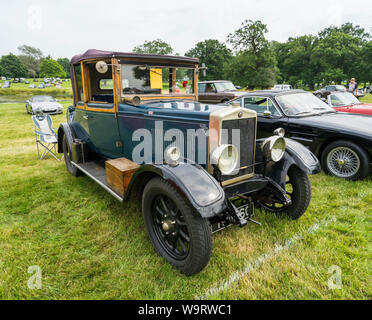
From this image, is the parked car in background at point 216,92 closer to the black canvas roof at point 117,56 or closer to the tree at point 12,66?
the black canvas roof at point 117,56

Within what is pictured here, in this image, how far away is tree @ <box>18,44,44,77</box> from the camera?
258ft

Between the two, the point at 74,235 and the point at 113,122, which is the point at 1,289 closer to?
the point at 74,235

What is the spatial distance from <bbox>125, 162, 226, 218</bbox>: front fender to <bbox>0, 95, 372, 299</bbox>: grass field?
0.74 m

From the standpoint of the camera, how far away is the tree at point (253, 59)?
108ft

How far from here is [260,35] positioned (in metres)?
33.3

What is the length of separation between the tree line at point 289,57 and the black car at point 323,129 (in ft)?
97.2

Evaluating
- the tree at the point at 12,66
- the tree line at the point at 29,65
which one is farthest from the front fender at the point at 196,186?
the tree at the point at 12,66

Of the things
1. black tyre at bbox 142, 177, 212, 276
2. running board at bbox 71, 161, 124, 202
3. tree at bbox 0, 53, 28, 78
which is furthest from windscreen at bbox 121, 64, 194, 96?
tree at bbox 0, 53, 28, 78

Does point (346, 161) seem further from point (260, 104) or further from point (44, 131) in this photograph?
point (44, 131)

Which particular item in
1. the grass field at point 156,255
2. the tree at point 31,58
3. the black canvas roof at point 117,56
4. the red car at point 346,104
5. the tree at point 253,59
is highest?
the tree at point 31,58

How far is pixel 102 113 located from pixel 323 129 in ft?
13.2

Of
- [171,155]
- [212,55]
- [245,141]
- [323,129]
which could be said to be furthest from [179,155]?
[212,55]

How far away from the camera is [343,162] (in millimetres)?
4438

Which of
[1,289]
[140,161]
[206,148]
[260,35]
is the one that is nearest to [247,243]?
[206,148]
